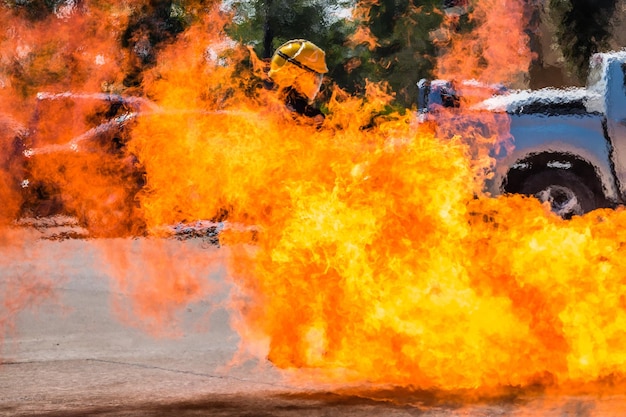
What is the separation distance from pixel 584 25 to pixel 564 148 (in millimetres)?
18014

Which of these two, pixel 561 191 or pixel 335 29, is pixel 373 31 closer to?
pixel 335 29

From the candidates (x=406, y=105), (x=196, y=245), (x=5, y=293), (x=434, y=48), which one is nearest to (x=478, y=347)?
(x=5, y=293)

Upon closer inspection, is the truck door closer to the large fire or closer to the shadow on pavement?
the large fire

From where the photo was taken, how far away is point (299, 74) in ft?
31.7

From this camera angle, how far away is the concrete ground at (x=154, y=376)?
19.1 feet

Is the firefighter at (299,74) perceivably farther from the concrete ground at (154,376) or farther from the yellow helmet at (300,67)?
the concrete ground at (154,376)

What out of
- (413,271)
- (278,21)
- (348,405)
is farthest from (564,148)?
(278,21)

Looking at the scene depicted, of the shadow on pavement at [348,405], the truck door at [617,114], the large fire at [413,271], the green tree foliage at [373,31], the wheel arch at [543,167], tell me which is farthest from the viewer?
the green tree foliage at [373,31]

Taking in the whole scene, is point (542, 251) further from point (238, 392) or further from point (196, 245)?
point (196, 245)

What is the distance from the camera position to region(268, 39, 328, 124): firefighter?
31.4ft

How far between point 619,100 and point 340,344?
599cm

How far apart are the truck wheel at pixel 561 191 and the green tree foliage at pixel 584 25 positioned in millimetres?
17353

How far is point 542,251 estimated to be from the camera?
6.59 meters

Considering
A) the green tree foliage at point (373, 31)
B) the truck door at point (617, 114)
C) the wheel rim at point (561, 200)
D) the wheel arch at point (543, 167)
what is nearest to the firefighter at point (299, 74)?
the wheel arch at point (543, 167)
